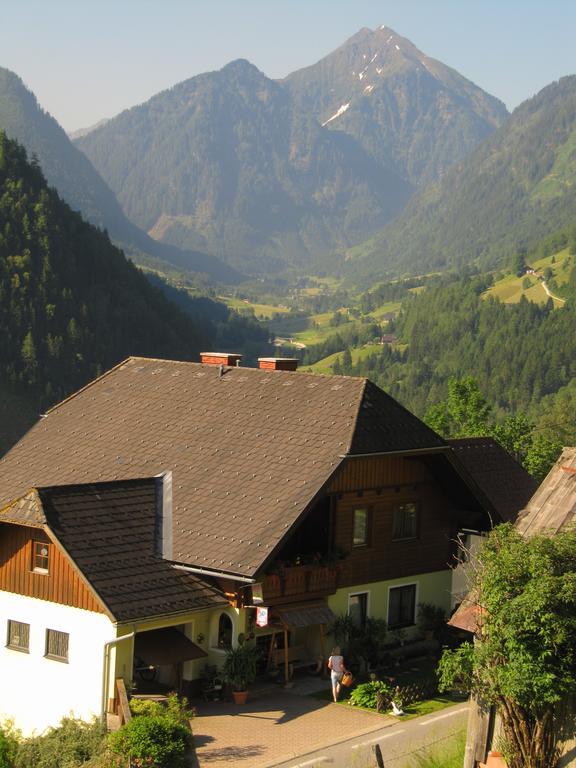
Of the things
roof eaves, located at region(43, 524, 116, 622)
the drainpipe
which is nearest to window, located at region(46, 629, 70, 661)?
the drainpipe

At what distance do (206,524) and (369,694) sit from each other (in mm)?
5767

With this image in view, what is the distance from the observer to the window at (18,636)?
29312 mm

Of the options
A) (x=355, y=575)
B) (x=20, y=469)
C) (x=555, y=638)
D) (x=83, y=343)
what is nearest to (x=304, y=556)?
(x=355, y=575)

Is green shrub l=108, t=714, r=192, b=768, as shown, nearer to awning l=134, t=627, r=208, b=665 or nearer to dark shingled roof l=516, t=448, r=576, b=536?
awning l=134, t=627, r=208, b=665

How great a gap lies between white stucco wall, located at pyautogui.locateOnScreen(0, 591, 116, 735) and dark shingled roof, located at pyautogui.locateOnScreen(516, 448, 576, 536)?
1037cm

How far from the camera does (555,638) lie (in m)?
18.8

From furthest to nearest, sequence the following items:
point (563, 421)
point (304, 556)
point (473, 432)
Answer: point (563, 421) → point (473, 432) → point (304, 556)

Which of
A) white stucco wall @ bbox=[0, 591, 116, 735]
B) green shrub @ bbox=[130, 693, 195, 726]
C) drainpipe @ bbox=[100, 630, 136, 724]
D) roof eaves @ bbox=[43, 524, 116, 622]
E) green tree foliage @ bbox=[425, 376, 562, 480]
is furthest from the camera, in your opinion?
green tree foliage @ bbox=[425, 376, 562, 480]

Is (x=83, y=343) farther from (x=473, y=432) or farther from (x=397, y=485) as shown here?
(x=397, y=485)

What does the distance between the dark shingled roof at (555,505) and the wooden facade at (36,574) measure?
1054cm

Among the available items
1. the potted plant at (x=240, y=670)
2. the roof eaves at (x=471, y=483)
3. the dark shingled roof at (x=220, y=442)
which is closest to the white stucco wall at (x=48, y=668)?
the dark shingled roof at (x=220, y=442)

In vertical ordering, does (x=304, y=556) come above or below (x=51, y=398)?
below

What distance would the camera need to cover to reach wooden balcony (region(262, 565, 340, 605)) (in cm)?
3006

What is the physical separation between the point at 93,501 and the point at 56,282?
13219cm
